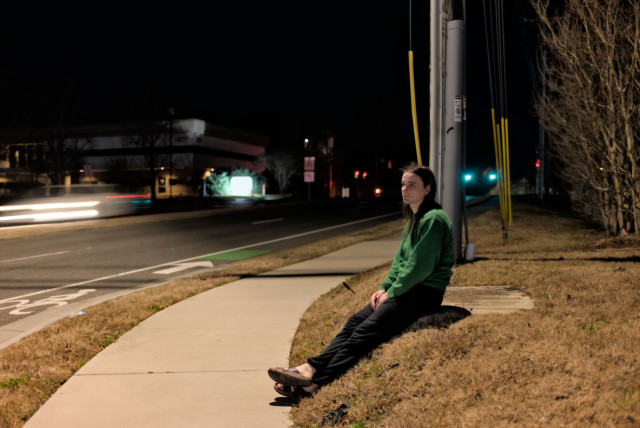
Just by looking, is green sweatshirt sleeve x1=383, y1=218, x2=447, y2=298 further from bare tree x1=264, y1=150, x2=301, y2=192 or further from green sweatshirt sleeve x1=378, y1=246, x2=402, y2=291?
bare tree x1=264, y1=150, x2=301, y2=192

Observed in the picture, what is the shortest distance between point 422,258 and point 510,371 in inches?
41.5

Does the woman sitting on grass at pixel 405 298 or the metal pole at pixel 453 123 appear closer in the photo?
the woman sitting on grass at pixel 405 298

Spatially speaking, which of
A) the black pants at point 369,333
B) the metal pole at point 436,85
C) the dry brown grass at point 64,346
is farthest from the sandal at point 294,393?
the metal pole at point 436,85

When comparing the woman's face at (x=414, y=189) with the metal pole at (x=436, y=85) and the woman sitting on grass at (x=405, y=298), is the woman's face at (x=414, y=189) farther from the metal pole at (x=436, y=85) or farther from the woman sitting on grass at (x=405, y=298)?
the metal pole at (x=436, y=85)

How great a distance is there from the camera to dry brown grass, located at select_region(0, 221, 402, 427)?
175 inches

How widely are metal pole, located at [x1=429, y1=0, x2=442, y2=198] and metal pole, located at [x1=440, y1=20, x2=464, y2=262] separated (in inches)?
4.8

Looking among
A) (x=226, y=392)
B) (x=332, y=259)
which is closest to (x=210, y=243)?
(x=332, y=259)

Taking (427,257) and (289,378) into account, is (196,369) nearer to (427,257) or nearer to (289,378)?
(289,378)

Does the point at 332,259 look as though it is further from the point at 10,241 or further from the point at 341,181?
the point at 341,181

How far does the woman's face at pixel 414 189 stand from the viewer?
4.59m

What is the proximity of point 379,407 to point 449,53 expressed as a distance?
609cm

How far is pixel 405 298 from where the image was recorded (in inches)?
176

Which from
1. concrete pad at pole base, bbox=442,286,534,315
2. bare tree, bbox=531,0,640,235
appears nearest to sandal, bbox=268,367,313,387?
concrete pad at pole base, bbox=442,286,534,315

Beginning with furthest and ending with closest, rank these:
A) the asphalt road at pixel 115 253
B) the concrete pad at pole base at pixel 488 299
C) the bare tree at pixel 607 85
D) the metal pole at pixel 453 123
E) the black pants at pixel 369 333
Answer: the bare tree at pixel 607 85 < the asphalt road at pixel 115 253 < the metal pole at pixel 453 123 < the concrete pad at pole base at pixel 488 299 < the black pants at pixel 369 333
